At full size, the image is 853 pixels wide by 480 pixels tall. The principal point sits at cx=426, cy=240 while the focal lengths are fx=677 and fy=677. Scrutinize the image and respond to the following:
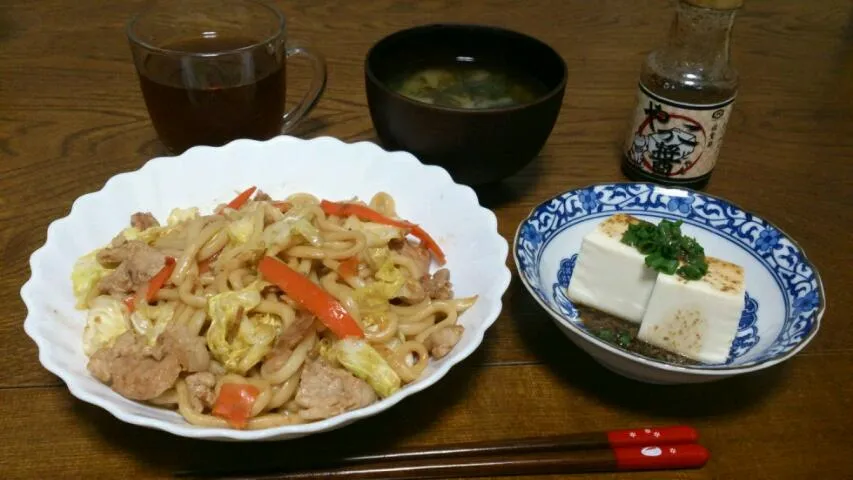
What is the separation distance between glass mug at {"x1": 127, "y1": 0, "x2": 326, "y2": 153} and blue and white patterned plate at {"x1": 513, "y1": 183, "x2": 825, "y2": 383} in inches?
29.2

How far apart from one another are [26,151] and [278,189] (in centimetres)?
78

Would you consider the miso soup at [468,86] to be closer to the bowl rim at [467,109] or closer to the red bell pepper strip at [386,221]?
the bowl rim at [467,109]

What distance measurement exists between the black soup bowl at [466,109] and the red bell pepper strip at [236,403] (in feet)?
2.36

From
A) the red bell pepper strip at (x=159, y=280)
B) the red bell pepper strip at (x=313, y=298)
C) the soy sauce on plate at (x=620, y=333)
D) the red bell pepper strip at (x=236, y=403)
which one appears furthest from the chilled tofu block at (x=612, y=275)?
the red bell pepper strip at (x=159, y=280)

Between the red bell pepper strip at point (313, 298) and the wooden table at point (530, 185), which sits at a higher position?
the red bell pepper strip at point (313, 298)

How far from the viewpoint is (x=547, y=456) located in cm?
110

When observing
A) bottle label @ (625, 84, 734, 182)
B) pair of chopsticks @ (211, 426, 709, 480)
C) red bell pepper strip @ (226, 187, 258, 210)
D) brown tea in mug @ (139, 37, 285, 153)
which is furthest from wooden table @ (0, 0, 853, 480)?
red bell pepper strip @ (226, 187, 258, 210)

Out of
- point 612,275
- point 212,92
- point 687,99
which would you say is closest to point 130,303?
point 212,92

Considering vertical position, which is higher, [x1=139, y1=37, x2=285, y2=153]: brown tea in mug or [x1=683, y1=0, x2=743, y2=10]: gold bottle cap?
[x1=683, y1=0, x2=743, y2=10]: gold bottle cap

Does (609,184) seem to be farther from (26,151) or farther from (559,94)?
(26,151)

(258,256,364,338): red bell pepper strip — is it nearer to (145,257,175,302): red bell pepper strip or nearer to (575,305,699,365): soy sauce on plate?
(145,257,175,302): red bell pepper strip

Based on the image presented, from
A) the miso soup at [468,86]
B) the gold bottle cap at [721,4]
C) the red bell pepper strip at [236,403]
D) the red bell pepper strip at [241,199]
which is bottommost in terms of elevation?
the red bell pepper strip at [236,403]

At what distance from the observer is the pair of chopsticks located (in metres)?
1.08

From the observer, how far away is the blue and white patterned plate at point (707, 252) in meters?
1.14
